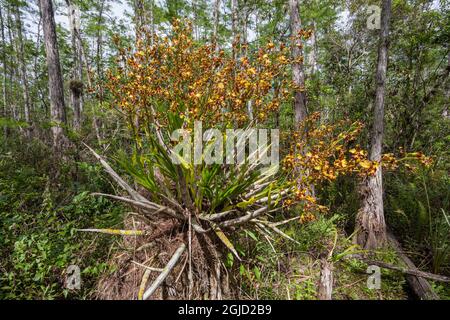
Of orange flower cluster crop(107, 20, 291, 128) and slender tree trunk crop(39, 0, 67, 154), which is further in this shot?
slender tree trunk crop(39, 0, 67, 154)

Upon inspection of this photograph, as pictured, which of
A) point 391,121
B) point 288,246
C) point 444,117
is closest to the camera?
point 288,246

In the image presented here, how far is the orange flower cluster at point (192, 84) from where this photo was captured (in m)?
1.80

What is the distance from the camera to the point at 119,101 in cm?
195

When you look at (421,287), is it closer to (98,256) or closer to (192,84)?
(192,84)

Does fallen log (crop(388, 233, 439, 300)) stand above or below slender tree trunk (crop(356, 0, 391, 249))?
below

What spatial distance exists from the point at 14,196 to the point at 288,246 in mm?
3291

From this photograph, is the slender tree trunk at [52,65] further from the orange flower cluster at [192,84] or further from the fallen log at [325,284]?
the fallen log at [325,284]

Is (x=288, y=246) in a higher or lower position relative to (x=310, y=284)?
higher

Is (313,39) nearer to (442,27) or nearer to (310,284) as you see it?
(442,27)

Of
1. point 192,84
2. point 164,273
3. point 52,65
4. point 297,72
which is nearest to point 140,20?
point 192,84

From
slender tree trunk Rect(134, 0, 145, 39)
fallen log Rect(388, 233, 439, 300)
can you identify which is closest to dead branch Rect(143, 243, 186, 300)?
slender tree trunk Rect(134, 0, 145, 39)

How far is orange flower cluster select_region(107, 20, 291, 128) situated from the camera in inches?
70.9

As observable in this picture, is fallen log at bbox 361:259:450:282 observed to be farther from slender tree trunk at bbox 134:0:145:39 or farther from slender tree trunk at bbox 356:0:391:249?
slender tree trunk at bbox 134:0:145:39
